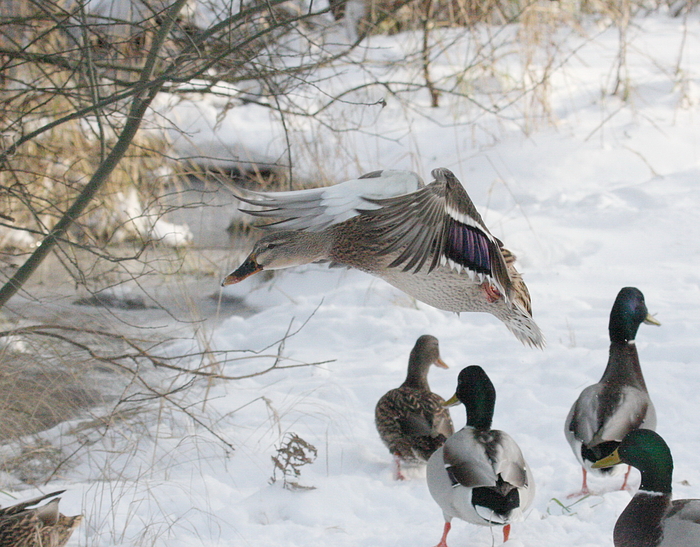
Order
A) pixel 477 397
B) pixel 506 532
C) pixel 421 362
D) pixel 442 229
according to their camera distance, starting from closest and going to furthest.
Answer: pixel 442 229
pixel 506 532
pixel 477 397
pixel 421 362

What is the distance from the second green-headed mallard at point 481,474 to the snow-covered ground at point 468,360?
25 cm

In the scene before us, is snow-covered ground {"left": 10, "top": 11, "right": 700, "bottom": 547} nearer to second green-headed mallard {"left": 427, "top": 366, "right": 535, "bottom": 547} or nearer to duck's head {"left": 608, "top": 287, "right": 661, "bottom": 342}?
second green-headed mallard {"left": 427, "top": 366, "right": 535, "bottom": 547}

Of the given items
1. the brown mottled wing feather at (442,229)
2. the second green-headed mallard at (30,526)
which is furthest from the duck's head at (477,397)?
the second green-headed mallard at (30,526)

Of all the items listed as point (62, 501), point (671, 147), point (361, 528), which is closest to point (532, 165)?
point (671, 147)

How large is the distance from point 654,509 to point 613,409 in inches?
31.9

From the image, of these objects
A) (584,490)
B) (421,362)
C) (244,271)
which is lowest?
(584,490)

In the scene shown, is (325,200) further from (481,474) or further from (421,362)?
(421,362)

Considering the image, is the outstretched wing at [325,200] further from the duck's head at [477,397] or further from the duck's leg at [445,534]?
the duck's leg at [445,534]

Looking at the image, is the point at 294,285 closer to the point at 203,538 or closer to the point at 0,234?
the point at 0,234

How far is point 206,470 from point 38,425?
89 centimetres

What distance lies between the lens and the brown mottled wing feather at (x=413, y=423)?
3.78m

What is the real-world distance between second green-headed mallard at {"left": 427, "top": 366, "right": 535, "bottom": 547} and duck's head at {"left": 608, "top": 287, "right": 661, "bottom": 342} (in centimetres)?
77

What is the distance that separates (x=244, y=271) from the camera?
1.99m

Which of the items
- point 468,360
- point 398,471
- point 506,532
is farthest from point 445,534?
point 468,360
